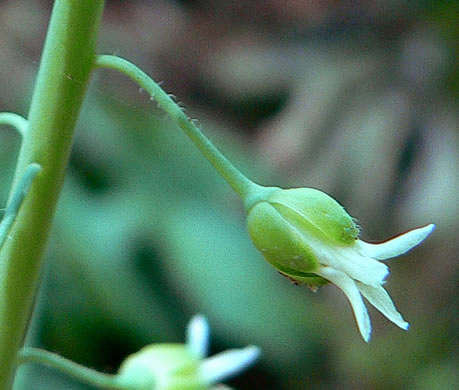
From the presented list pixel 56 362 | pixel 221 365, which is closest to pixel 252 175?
pixel 221 365

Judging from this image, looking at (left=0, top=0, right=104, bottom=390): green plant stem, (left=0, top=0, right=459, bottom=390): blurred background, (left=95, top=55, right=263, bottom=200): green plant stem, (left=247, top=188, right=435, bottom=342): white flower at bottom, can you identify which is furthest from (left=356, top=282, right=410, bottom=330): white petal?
(left=0, top=0, right=459, bottom=390): blurred background

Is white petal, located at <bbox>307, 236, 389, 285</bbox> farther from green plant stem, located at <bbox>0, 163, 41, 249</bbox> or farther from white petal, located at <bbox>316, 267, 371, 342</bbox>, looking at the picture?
green plant stem, located at <bbox>0, 163, 41, 249</bbox>

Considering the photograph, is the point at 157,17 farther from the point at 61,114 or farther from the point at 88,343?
the point at 61,114

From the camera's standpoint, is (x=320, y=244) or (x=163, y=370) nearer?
(x=320, y=244)

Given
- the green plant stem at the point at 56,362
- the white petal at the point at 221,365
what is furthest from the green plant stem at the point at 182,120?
the white petal at the point at 221,365

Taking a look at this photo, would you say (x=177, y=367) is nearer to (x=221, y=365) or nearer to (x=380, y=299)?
(x=221, y=365)

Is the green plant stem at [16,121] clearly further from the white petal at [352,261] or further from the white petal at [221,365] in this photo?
the white petal at [221,365]
